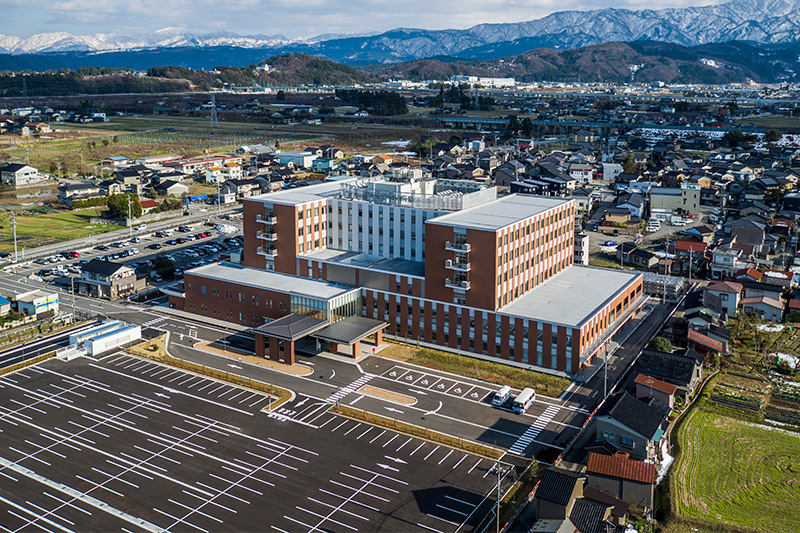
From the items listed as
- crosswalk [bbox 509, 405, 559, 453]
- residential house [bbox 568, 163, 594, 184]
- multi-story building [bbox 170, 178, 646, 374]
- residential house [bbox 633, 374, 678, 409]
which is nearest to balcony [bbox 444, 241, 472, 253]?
multi-story building [bbox 170, 178, 646, 374]

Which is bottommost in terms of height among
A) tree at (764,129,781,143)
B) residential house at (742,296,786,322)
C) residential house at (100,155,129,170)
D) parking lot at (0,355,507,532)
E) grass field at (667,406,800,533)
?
grass field at (667,406,800,533)

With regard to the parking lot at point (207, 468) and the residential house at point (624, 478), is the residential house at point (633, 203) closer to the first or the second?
the residential house at point (624, 478)

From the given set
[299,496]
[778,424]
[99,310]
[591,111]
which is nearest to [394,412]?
[299,496]

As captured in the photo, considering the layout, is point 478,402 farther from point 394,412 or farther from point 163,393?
point 163,393

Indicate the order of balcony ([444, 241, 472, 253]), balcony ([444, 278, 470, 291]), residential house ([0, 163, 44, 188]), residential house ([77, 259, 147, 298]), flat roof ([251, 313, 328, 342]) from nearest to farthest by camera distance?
flat roof ([251, 313, 328, 342]), balcony ([444, 241, 472, 253]), balcony ([444, 278, 470, 291]), residential house ([77, 259, 147, 298]), residential house ([0, 163, 44, 188])

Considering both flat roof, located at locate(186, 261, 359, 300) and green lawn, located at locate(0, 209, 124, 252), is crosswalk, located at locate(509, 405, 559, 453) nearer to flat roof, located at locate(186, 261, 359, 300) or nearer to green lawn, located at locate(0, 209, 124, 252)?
flat roof, located at locate(186, 261, 359, 300)
